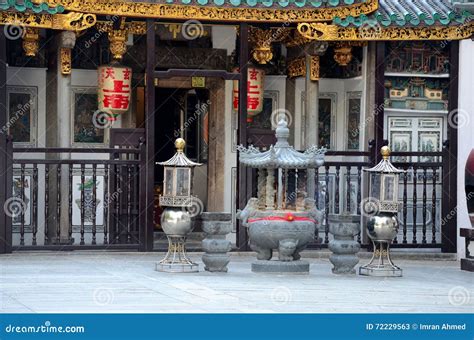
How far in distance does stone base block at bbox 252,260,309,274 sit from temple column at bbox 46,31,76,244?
368 cm

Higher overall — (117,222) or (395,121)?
(395,121)

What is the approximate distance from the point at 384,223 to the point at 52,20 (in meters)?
5.45

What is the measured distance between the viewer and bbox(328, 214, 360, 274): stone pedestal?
14820 millimetres

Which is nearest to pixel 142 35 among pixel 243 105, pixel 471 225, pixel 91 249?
pixel 243 105

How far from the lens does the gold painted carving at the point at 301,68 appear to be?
19.0 metres

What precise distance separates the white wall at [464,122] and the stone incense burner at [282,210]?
3.56 metres

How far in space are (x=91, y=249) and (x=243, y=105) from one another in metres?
2.95

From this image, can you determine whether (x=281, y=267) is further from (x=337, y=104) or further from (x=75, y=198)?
(x=337, y=104)

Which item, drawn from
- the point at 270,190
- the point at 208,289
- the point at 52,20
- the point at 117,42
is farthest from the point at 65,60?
the point at 208,289

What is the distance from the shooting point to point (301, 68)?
64.2ft

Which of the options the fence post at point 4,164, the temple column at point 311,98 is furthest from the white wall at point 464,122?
the fence post at point 4,164

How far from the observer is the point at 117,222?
17750 mm

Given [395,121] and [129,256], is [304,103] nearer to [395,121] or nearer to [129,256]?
[395,121]

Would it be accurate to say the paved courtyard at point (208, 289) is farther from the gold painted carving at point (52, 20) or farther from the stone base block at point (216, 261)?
the gold painted carving at point (52, 20)
